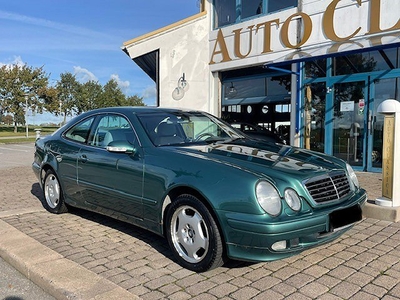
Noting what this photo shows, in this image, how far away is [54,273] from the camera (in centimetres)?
309

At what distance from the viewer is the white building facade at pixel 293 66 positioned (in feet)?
26.6

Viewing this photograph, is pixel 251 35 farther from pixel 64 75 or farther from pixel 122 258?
pixel 64 75

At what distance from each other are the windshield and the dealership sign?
4213 mm

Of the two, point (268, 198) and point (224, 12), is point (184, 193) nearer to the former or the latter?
point (268, 198)

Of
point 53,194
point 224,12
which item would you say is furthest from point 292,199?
point 224,12

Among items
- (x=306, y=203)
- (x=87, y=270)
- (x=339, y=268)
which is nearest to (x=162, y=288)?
(x=87, y=270)

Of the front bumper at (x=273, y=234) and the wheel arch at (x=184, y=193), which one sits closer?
the front bumper at (x=273, y=234)

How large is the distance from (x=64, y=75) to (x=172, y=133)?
175 feet

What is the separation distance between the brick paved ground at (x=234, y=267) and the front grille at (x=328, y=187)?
65cm

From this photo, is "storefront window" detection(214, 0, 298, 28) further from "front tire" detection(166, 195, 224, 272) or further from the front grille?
"front tire" detection(166, 195, 224, 272)

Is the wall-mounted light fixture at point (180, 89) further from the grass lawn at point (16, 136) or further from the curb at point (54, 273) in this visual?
the grass lawn at point (16, 136)

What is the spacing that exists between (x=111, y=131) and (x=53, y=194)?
1601 mm

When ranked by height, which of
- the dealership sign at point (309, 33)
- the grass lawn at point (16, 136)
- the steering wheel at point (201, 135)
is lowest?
the grass lawn at point (16, 136)

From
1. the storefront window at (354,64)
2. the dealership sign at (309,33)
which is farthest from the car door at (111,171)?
the storefront window at (354,64)
